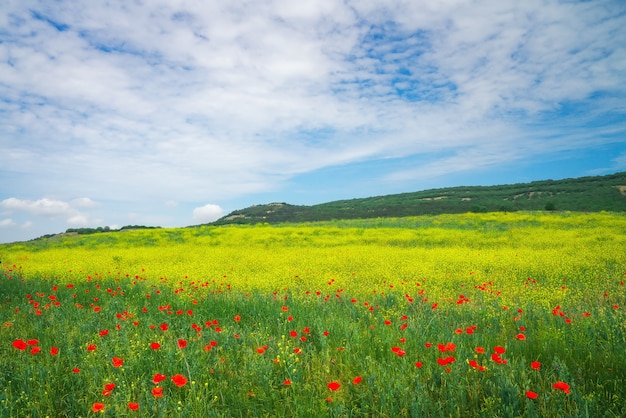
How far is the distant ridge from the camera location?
187 feet

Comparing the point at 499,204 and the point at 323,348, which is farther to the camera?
the point at 499,204

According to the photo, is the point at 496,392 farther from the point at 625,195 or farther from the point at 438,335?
the point at 625,195

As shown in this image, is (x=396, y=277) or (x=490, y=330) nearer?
(x=490, y=330)

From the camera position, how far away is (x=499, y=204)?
71188 millimetres

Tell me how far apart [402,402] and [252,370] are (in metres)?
1.50

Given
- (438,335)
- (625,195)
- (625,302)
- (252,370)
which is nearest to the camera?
(252,370)

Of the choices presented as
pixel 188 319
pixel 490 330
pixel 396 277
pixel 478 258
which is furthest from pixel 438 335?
pixel 478 258

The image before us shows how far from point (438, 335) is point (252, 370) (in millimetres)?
2428

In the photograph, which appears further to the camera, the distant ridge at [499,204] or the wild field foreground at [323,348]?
the distant ridge at [499,204]

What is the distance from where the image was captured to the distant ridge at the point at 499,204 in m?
56.8

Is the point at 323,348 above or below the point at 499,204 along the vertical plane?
above

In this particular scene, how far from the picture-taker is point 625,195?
56.9m

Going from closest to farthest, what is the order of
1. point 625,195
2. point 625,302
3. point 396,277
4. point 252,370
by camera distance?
1. point 252,370
2. point 625,302
3. point 396,277
4. point 625,195

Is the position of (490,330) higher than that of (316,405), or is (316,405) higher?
(316,405)
